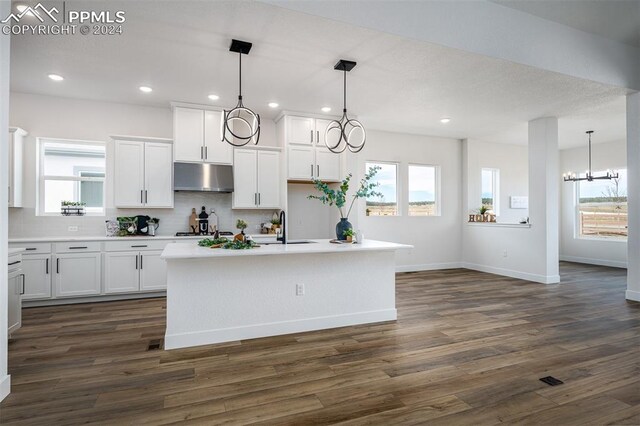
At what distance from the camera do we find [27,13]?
291 cm

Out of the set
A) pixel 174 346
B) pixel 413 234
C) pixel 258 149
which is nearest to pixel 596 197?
pixel 413 234

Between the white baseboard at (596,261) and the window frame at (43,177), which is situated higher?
the window frame at (43,177)

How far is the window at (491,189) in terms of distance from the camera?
26.2ft

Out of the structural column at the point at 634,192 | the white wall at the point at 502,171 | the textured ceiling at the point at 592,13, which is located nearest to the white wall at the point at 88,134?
the textured ceiling at the point at 592,13

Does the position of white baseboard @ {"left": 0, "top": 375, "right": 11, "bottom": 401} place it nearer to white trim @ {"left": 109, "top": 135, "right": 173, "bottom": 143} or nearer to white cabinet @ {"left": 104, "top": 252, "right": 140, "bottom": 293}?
white cabinet @ {"left": 104, "top": 252, "right": 140, "bottom": 293}

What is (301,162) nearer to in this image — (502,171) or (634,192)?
(634,192)

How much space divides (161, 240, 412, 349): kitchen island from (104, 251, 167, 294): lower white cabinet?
177 cm

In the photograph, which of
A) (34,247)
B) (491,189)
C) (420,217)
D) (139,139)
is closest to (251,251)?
(139,139)

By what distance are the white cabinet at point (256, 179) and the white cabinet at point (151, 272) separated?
1.39m

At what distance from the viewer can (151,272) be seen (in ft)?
16.1

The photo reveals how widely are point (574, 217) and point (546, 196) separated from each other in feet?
12.1

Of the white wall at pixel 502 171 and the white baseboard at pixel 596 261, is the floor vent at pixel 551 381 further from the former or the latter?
the white baseboard at pixel 596 261

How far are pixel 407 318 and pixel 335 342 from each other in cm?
113

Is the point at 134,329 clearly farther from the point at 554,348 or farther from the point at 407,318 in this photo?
the point at 554,348
